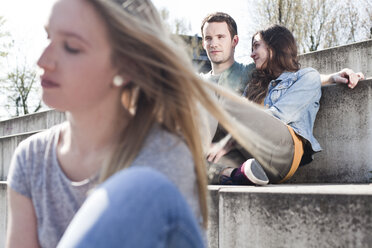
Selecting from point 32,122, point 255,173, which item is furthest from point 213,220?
point 32,122

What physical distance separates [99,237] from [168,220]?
136mm

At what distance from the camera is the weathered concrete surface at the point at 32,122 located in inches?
275

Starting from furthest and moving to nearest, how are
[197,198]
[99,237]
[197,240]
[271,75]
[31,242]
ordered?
1. [271,75]
2. [31,242]
3. [197,198]
4. [197,240]
5. [99,237]

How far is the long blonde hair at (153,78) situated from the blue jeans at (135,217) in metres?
0.30

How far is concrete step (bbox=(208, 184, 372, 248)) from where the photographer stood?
1.62m

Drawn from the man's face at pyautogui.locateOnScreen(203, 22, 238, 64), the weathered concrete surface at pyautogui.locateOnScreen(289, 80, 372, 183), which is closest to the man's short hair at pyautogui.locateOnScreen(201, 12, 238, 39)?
the man's face at pyautogui.locateOnScreen(203, 22, 238, 64)

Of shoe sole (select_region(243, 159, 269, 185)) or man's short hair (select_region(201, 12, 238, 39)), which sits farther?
man's short hair (select_region(201, 12, 238, 39))

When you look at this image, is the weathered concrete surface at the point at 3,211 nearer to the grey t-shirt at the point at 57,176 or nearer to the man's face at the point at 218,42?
the man's face at the point at 218,42

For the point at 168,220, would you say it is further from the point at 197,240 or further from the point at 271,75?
the point at 271,75

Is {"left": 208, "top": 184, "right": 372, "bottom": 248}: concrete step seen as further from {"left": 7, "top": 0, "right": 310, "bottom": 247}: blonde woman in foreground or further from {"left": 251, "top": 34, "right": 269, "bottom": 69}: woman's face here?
{"left": 251, "top": 34, "right": 269, "bottom": 69}: woman's face

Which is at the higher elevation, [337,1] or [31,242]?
[337,1]

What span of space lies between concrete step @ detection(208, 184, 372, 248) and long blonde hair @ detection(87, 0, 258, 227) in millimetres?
726

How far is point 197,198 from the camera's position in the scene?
114 cm

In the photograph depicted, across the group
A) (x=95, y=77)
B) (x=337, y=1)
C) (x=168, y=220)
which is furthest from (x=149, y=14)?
(x=337, y=1)
